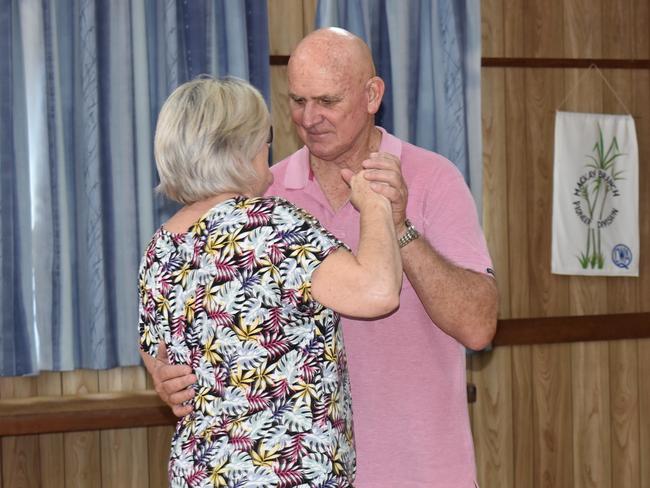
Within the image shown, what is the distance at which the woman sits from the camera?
1600mm

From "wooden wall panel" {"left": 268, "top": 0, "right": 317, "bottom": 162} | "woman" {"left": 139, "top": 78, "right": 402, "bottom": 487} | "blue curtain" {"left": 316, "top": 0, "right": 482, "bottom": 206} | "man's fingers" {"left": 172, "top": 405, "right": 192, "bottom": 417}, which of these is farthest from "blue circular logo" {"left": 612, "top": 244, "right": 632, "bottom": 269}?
"man's fingers" {"left": 172, "top": 405, "right": 192, "bottom": 417}

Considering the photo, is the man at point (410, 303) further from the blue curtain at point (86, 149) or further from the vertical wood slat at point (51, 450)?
the vertical wood slat at point (51, 450)

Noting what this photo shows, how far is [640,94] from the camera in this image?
446 cm

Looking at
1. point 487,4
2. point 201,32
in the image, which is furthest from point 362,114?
point 487,4

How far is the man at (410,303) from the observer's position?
2.04 meters

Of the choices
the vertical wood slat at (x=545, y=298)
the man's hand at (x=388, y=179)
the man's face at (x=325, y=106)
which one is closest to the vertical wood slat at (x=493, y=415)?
the vertical wood slat at (x=545, y=298)

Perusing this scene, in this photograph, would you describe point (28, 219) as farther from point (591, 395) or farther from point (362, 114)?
point (591, 395)

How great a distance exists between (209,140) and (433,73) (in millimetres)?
2469

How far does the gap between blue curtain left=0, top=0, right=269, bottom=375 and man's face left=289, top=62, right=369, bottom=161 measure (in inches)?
64.1

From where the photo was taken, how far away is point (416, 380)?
6.93 feet

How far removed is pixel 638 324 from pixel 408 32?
64.2 inches

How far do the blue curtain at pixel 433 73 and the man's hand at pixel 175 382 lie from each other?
2.30 meters

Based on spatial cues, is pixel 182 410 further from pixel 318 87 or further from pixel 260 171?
pixel 318 87

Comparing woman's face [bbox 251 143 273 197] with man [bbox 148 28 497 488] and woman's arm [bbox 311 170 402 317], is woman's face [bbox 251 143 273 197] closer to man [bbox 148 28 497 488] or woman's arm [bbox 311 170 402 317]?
woman's arm [bbox 311 170 402 317]
